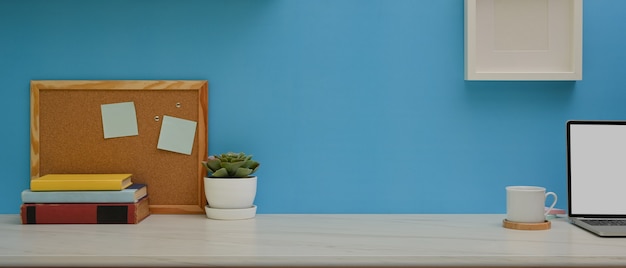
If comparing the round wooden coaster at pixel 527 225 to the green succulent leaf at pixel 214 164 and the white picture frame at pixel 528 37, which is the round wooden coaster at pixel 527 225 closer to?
the white picture frame at pixel 528 37

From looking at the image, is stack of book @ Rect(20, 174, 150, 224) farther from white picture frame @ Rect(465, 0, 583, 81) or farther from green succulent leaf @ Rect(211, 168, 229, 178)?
white picture frame @ Rect(465, 0, 583, 81)

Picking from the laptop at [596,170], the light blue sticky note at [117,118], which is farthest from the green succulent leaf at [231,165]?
the laptop at [596,170]

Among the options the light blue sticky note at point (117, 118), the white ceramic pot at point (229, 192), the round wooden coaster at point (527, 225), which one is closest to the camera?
the round wooden coaster at point (527, 225)

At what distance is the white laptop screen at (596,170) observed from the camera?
1473mm

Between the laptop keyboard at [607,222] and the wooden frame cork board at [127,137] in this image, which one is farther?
the wooden frame cork board at [127,137]

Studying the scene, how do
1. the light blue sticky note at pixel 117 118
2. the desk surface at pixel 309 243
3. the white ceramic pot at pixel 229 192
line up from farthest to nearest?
the light blue sticky note at pixel 117 118 → the white ceramic pot at pixel 229 192 → the desk surface at pixel 309 243

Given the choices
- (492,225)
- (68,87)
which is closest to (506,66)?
(492,225)

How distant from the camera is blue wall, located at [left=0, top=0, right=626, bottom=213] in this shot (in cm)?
162

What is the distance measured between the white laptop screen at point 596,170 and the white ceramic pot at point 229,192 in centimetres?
66

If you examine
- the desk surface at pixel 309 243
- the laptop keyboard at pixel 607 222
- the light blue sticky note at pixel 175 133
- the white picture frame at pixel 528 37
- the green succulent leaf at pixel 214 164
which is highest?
the white picture frame at pixel 528 37

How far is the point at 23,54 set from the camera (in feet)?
5.32

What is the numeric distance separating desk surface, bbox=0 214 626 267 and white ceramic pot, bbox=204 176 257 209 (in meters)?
0.04

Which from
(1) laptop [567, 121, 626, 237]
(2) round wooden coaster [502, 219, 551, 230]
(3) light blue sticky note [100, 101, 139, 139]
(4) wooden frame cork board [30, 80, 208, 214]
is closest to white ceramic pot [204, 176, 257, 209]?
(4) wooden frame cork board [30, 80, 208, 214]

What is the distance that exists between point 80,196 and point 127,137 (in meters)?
0.21
